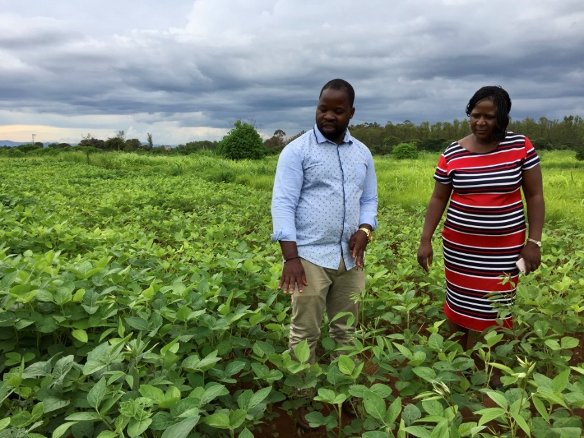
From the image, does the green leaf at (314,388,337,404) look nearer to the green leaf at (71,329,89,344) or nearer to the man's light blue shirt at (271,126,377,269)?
the man's light blue shirt at (271,126,377,269)

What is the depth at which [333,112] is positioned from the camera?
201 cm

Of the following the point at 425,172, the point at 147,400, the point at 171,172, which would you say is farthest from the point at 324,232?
the point at 171,172

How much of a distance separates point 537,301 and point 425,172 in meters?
10.9

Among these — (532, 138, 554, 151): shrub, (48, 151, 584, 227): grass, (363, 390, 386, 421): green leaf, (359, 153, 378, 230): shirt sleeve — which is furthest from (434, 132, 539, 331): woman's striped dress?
(532, 138, 554, 151): shrub

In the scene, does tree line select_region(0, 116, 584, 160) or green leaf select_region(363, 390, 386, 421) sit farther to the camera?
tree line select_region(0, 116, 584, 160)

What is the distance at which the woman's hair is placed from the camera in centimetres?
229

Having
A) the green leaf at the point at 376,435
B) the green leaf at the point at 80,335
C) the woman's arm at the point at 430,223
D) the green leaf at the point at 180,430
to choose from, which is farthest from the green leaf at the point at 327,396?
the woman's arm at the point at 430,223

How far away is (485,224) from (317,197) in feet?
3.30

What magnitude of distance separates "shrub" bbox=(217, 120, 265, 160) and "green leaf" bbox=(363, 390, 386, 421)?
848 inches

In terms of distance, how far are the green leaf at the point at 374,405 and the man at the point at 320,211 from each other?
72 centimetres

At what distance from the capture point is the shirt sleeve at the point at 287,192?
6.72 ft

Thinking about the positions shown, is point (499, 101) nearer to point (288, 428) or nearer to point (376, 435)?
point (376, 435)

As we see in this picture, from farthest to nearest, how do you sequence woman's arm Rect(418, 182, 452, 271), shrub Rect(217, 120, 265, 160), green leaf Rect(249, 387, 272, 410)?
shrub Rect(217, 120, 265, 160)
woman's arm Rect(418, 182, 452, 271)
green leaf Rect(249, 387, 272, 410)

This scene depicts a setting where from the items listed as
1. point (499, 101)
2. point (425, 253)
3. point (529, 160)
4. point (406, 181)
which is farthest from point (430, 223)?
point (406, 181)
